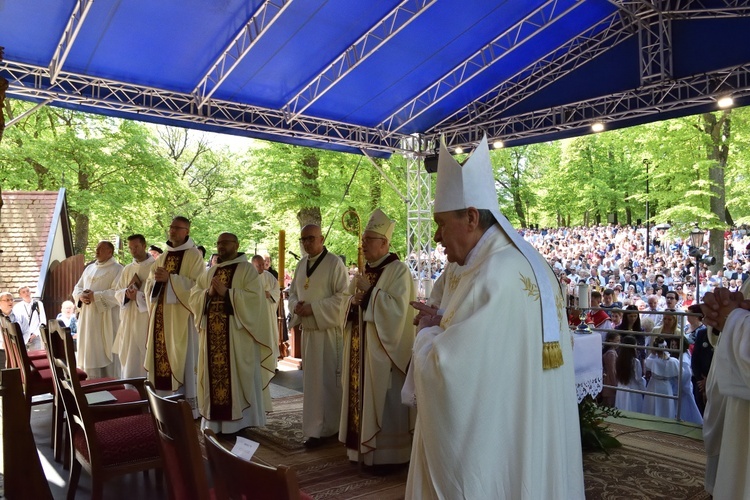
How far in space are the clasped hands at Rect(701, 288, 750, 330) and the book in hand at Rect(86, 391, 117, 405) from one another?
12.7 ft

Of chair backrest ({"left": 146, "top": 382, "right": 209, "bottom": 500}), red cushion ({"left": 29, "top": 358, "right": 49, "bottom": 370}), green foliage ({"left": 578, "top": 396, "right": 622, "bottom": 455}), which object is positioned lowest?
green foliage ({"left": 578, "top": 396, "right": 622, "bottom": 455})

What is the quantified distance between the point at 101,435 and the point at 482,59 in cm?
881

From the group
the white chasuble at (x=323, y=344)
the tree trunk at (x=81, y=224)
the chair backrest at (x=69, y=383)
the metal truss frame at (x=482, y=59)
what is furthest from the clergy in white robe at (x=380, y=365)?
the tree trunk at (x=81, y=224)

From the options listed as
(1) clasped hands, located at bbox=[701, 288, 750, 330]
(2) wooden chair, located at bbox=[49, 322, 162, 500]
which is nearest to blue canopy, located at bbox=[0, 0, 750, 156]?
(2) wooden chair, located at bbox=[49, 322, 162, 500]

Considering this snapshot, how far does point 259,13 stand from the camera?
8.50 metres

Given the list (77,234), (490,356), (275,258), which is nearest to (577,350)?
(490,356)

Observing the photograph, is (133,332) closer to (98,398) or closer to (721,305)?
(98,398)

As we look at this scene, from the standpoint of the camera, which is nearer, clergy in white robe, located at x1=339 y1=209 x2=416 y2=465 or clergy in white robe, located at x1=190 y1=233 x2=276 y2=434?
clergy in white robe, located at x1=339 y1=209 x2=416 y2=465

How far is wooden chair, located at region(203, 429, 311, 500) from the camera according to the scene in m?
1.56

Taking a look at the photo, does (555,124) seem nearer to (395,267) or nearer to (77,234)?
(395,267)

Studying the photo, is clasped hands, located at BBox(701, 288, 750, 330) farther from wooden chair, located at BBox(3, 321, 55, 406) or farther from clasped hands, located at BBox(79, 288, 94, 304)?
clasped hands, located at BBox(79, 288, 94, 304)

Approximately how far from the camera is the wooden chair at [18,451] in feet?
8.89

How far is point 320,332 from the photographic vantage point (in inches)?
237

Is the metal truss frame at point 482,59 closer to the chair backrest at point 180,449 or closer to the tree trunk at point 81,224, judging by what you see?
the chair backrest at point 180,449
